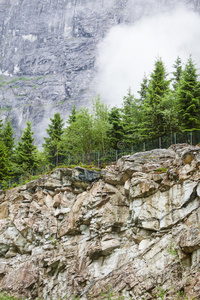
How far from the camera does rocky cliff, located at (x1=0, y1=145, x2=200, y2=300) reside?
1675 cm

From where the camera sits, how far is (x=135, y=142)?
32.8 m

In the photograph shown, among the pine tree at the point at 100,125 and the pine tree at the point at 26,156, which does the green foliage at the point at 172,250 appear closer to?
the pine tree at the point at 100,125

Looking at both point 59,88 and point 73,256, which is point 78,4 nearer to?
point 59,88

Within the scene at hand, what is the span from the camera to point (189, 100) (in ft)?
91.6

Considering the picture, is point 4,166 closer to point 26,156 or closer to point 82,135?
point 26,156

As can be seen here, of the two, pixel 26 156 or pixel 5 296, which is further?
pixel 26 156

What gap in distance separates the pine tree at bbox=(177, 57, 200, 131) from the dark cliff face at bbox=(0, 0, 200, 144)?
3569 inches

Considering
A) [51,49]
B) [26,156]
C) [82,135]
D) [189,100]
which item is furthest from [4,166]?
[51,49]

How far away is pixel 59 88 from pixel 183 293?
12507 centimetres

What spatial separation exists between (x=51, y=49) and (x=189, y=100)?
137 m

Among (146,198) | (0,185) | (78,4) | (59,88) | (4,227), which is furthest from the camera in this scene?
(78,4)

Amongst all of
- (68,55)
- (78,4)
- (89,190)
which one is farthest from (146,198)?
(78,4)

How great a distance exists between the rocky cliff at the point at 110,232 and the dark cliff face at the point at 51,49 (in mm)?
88625

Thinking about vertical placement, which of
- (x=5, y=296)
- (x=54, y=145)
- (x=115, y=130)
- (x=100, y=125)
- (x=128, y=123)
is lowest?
(x=5, y=296)
